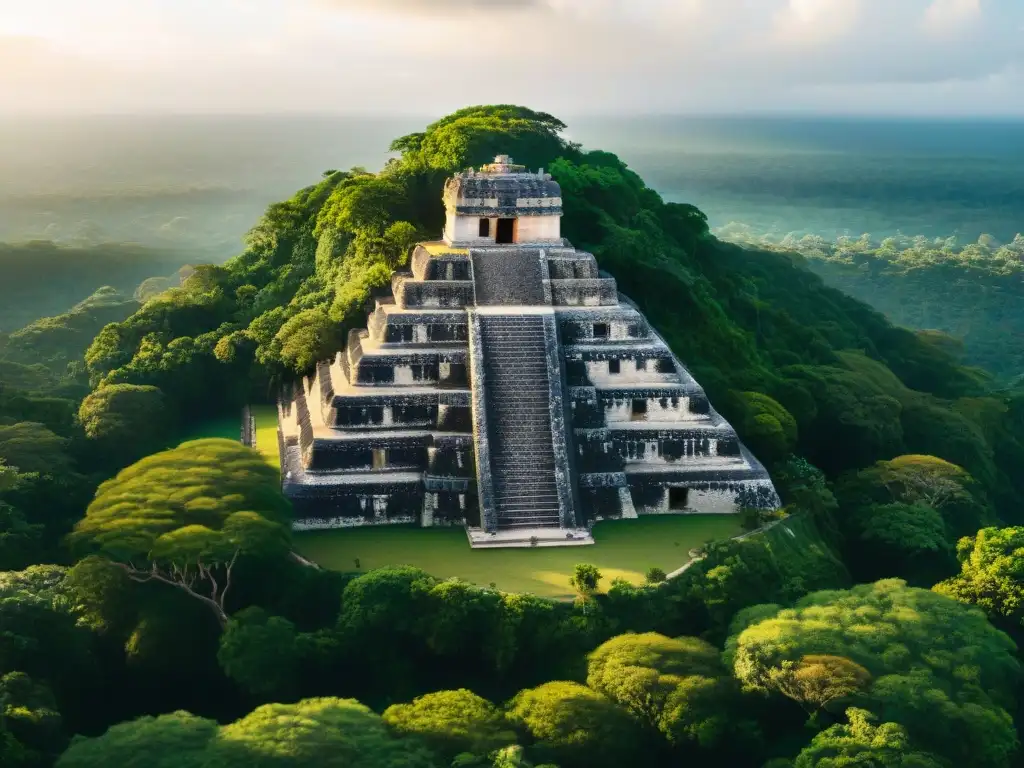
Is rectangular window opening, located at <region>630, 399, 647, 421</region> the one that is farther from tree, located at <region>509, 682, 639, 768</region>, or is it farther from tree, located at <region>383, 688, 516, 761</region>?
tree, located at <region>383, 688, 516, 761</region>

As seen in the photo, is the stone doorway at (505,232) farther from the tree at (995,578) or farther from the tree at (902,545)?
the tree at (995,578)

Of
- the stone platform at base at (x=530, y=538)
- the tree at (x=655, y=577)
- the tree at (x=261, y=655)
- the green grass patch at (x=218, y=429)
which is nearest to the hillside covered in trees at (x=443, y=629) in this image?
the tree at (x=261, y=655)

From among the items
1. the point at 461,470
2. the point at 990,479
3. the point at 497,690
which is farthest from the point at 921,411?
the point at 497,690

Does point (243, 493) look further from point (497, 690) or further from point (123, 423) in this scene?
point (123, 423)

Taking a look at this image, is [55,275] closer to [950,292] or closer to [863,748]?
[950,292]

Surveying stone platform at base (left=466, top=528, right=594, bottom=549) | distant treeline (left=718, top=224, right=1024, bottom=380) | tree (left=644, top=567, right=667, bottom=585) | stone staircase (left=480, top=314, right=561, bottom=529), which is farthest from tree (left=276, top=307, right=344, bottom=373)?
distant treeline (left=718, top=224, right=1024, bottom=380)

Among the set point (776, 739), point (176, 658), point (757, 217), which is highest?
point (757, 217)

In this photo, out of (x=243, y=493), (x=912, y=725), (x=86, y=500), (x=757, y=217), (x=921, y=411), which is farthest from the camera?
(x=757, y=217)

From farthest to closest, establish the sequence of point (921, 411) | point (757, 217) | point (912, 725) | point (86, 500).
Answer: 1. point (757, 217)
2. point (921, 411)
3. point (86, 500)
4. point (912, 725)
